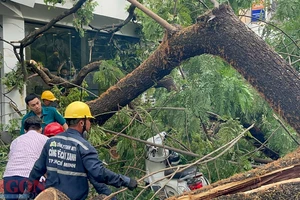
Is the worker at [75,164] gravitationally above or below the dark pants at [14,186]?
above

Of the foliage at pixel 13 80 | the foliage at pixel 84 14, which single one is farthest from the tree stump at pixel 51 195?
the foliage at pixel 13 80

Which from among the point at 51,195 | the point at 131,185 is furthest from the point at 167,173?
the point at 51,195

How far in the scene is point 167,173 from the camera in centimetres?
387

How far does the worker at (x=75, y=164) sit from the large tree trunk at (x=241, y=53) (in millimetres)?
1205

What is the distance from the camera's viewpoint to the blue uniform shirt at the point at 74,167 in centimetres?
271

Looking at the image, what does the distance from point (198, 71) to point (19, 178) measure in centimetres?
208

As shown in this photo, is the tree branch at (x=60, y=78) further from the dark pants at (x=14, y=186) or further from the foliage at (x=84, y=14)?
the dark pants at (x=14, y=186)

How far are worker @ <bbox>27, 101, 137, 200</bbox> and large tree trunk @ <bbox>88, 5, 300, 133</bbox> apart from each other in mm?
1205

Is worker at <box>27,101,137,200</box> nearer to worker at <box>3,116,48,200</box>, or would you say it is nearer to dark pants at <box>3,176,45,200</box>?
worker at <box>3,116,48,200</box>

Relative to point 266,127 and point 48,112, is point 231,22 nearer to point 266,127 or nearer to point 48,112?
point 266,127

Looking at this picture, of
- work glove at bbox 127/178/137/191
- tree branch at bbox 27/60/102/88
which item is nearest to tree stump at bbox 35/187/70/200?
work glove at bbox 127/178/137/191

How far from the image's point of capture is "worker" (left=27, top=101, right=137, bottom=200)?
272 centimetres

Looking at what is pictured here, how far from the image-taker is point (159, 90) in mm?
4852

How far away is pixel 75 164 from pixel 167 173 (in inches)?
53.1
